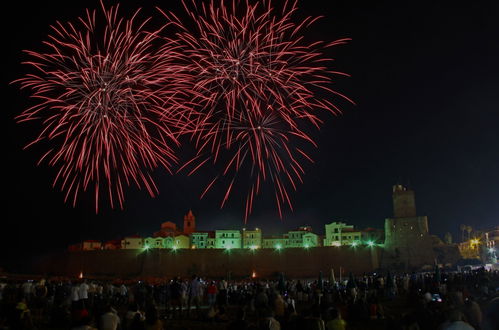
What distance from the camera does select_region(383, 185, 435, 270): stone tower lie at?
62.4m

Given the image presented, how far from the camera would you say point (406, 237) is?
209ft

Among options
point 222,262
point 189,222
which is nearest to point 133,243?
point 189,222

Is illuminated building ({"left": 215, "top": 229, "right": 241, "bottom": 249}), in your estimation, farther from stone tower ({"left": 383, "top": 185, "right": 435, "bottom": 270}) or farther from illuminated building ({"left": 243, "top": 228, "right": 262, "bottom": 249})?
stone tower ({"left": 383, "top": 185, "right": 435, "bottom": 270})

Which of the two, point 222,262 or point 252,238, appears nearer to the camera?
point 222,262

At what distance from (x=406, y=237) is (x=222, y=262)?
25.1 meters

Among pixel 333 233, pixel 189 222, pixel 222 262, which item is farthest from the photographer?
pixel 189 222

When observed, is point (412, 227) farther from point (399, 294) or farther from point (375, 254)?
point (399, 294)

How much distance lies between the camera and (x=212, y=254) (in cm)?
6581

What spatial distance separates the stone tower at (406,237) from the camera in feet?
205

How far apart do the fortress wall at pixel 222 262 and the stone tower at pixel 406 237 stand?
7.77 ft

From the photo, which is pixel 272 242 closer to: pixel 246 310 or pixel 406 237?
pixel 406 237

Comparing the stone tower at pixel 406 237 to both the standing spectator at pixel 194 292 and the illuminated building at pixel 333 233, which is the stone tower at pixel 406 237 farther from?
the standing spectator at pixel 194 292

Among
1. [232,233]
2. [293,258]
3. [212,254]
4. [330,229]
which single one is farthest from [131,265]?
[330,229]

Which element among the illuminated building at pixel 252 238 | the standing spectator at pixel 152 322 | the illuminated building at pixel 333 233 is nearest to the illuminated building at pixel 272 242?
the illuminated building at pixel 252 238
